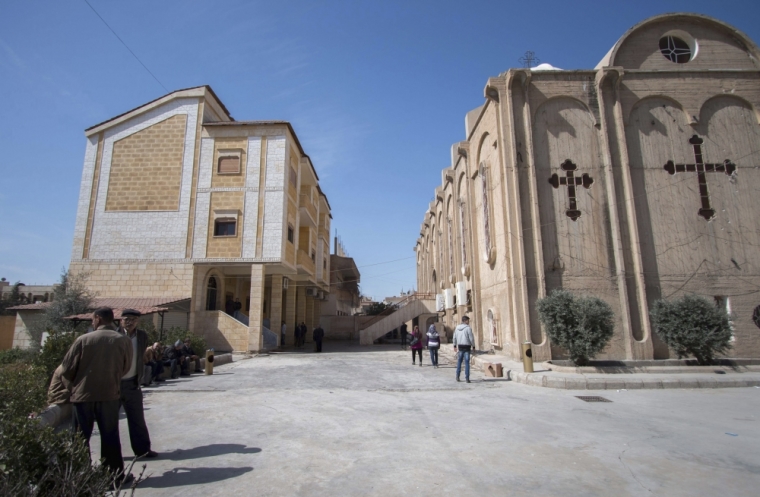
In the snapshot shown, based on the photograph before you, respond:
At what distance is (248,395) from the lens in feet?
29.8

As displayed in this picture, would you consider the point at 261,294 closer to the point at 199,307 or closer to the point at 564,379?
the point at 199,307

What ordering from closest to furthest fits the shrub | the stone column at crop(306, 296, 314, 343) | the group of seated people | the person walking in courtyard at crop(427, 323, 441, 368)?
the shrub, the group of seated people, the person walking in courtyard at crop(427, 323, 441, 368), the stone column at crop(306, 296, 314, 343)

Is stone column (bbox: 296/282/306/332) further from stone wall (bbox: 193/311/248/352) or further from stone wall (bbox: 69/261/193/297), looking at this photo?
stone wall (bbox: 69/261/193/297)

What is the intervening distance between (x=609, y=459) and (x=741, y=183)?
16.6m

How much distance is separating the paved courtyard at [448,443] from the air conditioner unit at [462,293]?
12.1 metres

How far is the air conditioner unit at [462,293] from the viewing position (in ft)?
71.4

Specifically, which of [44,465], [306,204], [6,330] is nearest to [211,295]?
[306,204]

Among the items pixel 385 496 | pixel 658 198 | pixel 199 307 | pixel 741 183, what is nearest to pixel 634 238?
pixel 658 198

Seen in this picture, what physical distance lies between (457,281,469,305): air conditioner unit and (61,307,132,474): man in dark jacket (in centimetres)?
1858

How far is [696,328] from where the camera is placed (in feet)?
40.9

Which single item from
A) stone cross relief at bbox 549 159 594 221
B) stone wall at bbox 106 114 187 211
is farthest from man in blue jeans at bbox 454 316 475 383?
stone wall at bbox 106 114 187 211

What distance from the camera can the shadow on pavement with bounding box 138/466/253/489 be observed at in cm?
411

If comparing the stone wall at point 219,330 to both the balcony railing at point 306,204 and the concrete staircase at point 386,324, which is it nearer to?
the balcony railing at point 306,204

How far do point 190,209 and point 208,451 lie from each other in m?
19.3
